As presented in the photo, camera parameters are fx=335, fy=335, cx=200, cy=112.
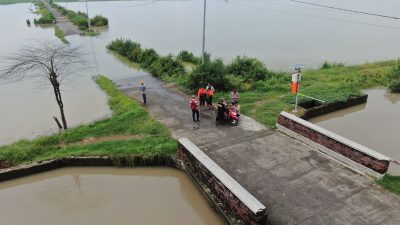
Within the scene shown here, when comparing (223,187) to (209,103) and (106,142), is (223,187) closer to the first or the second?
(106,142)

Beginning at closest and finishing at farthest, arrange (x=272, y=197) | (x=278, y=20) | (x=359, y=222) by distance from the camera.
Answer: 1. (x=359, y=222)
2. (x=272, y=197)
3. (x=278, y=20)

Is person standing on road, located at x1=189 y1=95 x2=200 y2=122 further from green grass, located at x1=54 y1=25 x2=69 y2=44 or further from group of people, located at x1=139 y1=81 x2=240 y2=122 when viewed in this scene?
green grass, located at x1=54 y1=25 x2=69 y2=44

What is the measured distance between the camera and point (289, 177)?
9062mm

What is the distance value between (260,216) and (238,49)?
2341cm

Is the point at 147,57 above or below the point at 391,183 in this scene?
above

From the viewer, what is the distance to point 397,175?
9164 millimetres

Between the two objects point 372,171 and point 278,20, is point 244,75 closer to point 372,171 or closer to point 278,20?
point 372,171

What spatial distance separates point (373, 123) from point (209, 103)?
6854mm

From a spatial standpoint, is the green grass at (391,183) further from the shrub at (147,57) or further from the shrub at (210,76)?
the shrub at (147,57)

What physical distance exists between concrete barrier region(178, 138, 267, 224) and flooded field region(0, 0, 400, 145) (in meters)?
7.27

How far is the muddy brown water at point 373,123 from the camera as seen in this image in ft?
39.4

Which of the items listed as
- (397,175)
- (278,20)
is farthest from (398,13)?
(397,175)

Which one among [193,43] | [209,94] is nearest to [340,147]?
[209,94]

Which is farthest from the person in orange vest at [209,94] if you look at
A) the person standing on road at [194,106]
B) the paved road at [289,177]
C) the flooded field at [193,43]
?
the flooded field at [193,43]
